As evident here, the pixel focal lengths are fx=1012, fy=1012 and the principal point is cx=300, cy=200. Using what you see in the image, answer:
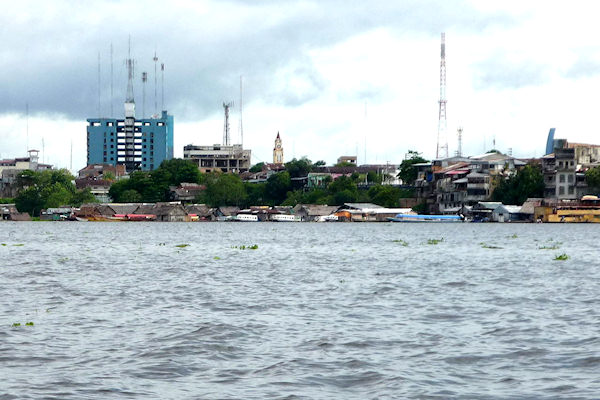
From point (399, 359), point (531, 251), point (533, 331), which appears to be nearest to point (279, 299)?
point (533, 331)

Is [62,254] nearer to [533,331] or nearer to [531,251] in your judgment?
[531,251]

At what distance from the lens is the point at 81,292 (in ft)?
127

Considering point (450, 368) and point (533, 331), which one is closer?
point (450, 368)

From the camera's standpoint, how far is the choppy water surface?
20469 mm

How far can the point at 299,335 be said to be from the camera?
26.9 metres

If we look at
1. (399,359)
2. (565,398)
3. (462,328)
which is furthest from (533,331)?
(565,398)

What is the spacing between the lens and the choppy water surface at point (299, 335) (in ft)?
67.2

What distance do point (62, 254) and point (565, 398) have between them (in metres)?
56.5

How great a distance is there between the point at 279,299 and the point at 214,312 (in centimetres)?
477

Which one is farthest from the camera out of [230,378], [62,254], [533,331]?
[62,254]

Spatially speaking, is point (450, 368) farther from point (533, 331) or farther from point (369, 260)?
point (369, 260)

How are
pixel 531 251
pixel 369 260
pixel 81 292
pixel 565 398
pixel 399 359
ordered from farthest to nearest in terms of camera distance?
pixel 531 251, pixel 369 260, pixel 81 292, pixel 399 359, pixel 565 398

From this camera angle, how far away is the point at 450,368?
22234 millimetres

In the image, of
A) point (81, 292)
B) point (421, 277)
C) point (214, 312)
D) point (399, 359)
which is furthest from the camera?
point (421, 277)
